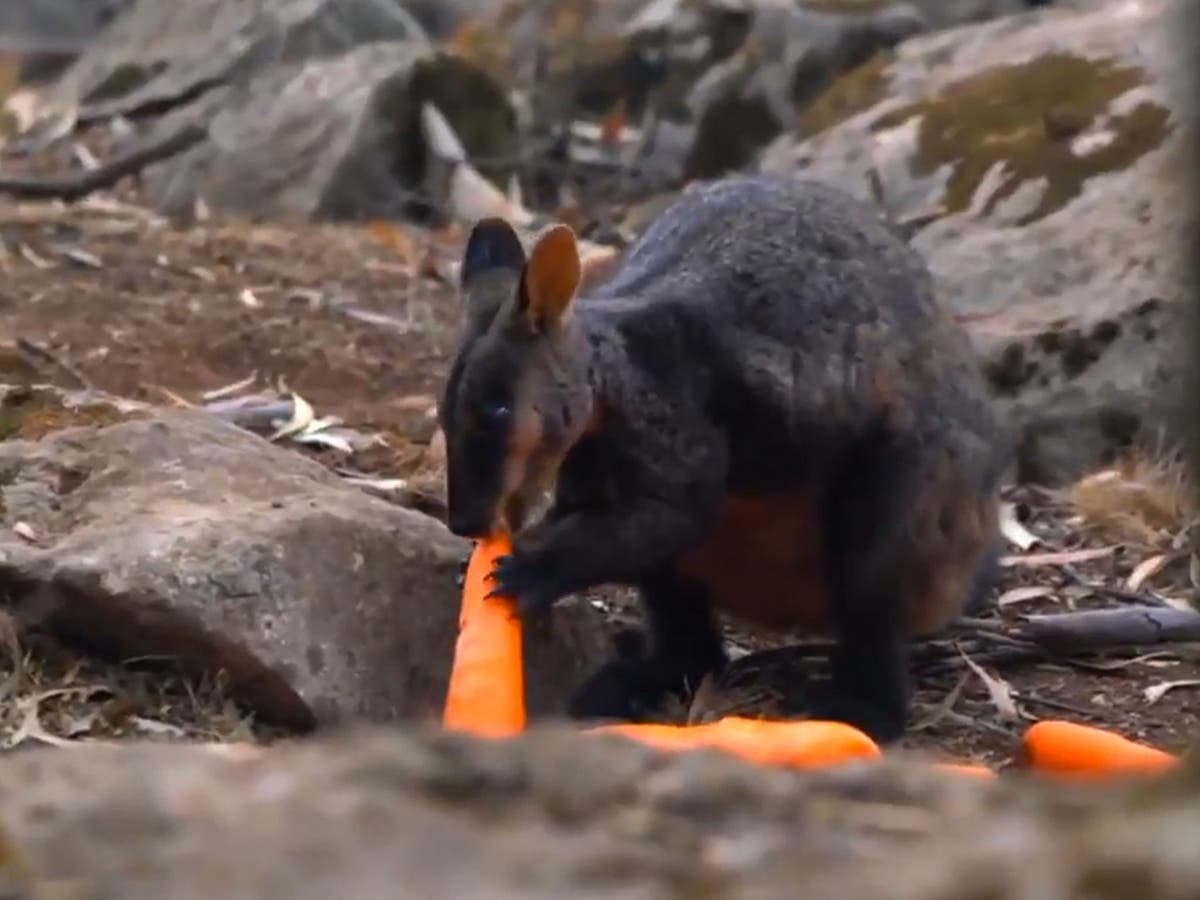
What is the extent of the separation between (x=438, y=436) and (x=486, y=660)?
1684mm

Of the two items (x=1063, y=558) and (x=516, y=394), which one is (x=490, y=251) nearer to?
(x=516, y=394)

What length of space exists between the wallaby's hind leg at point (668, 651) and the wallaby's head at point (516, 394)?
1.49 feet

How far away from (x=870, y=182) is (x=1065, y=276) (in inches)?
56.8

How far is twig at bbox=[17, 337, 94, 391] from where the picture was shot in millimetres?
6094

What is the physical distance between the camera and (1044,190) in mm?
7617

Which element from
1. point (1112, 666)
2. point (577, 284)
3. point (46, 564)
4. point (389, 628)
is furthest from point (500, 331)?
point (1112, 666)

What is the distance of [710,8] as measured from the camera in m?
11.2

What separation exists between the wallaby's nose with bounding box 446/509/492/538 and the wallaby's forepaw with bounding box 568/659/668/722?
499 millimetres

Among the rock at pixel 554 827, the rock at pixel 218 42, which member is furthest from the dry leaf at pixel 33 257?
the rock at pixel 554 827

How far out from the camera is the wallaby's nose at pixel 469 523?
4.14 meters

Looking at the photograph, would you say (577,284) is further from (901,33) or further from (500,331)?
(901,33)

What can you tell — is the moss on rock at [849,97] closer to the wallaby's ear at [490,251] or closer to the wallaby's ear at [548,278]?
the wallaby's ear at [490,251]

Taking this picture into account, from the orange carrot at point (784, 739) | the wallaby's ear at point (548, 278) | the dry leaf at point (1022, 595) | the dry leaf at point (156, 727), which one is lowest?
the dry leaf at point (1022, 595)

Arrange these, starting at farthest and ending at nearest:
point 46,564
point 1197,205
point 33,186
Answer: point 33,186 → point 46,564 → point 1197,205
